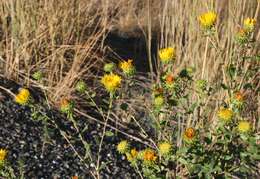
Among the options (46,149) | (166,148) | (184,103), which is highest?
(166,148)

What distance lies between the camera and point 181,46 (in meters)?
3.60

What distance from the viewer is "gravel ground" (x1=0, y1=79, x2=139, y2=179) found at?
291 cm

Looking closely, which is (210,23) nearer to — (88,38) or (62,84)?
(62,84)

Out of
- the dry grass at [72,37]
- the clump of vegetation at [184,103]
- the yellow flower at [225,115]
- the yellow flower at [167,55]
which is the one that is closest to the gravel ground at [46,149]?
the clump of vegetation at [184,103]

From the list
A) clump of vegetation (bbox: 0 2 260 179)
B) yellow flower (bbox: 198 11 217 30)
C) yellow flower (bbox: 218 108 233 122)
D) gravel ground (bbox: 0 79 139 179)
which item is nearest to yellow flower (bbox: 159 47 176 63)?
clump of vegetation (bbox: 0 2 260 179)

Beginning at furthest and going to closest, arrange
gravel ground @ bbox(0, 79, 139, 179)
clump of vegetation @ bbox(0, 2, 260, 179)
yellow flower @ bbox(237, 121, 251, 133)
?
1. gravel ground @ bbox(0, 79, 139, 179)
2. clump of vegetation @ bbox(0, 2, 260, 179)
3. yellow flower @ bbox(237, 121, 251, 133)

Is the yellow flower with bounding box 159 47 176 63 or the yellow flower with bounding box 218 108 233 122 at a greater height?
the yellow flower with bounding box 159 47 176 63

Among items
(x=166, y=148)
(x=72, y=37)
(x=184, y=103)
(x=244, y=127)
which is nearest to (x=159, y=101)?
(x=166, y=148)

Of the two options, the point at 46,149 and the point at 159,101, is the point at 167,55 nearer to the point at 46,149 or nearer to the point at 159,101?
the point at 159,101

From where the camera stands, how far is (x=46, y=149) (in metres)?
Result: 3.06

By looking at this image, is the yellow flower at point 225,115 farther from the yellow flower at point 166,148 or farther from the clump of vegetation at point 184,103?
the yellow flower at point 166,148

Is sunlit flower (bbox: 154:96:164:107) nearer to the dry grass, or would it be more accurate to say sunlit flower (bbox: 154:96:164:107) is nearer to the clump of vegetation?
the clump of vegetation

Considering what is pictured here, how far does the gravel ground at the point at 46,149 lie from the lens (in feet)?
9.56

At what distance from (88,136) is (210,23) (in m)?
1.36
